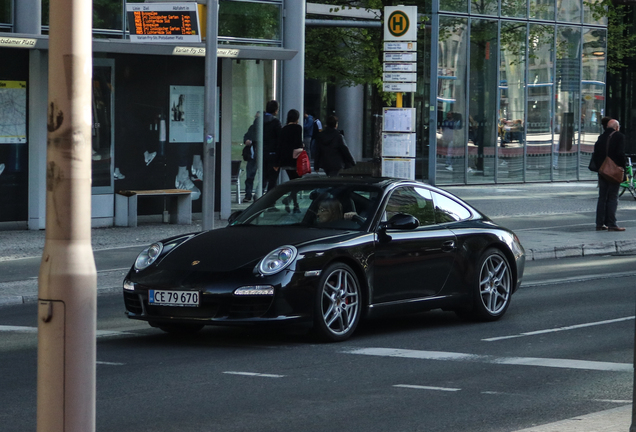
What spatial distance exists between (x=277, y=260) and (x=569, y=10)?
2724 cm

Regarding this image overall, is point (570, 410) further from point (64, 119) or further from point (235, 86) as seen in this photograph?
point (235, 86)

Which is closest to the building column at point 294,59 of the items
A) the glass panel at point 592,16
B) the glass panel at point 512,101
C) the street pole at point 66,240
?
the glass panel at point 512,101

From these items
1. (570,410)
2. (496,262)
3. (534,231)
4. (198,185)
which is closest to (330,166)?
(198,185)

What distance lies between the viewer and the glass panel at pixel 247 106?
20828mm

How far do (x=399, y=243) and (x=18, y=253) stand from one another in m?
7.16

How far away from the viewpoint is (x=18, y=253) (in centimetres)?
1513

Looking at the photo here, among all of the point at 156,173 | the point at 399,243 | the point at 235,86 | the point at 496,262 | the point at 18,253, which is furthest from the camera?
the point at 235,86

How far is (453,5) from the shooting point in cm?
3127

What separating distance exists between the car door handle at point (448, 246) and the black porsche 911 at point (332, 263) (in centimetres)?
1

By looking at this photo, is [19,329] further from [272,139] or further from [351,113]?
[351,113]

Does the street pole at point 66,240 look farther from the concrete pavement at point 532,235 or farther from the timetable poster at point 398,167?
the timetable poster at point 398,167

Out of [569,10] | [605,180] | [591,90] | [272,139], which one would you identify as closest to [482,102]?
[569,10]

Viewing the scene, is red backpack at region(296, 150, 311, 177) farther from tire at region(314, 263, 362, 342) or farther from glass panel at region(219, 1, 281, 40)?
tire at region(314, 263, 362, 342)

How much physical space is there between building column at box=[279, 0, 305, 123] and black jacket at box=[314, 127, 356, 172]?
7.69ft
